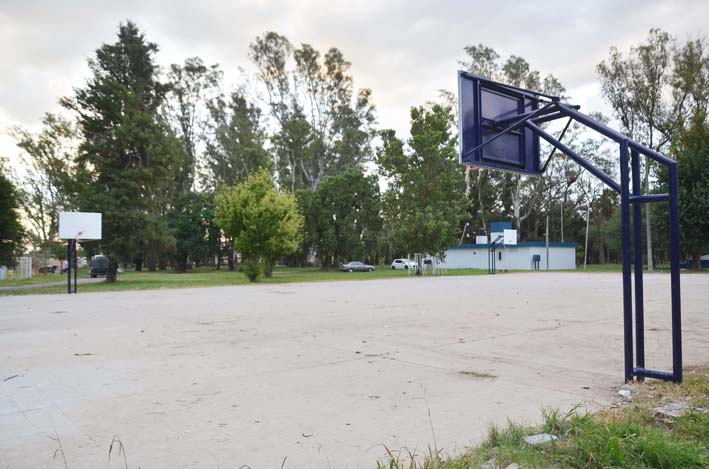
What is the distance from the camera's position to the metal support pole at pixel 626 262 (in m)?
5.51

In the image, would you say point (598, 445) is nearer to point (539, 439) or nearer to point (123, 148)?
point (539, 439)

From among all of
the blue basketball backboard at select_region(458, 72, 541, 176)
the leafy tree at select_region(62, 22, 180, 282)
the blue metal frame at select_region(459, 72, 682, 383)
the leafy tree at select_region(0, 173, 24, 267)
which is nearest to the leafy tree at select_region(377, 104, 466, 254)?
the leafy tree at select_region(62, 22, 180, 282)

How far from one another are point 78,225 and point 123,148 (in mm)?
9192

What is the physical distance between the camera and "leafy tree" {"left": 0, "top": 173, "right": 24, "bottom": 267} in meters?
27.2

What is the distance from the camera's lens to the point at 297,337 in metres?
9.21

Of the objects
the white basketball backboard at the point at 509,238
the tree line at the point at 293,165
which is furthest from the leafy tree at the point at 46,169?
the white basketball backboard at the point at 509,238

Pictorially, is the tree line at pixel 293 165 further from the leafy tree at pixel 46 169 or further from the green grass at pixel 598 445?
the green grass at pixel 598 445

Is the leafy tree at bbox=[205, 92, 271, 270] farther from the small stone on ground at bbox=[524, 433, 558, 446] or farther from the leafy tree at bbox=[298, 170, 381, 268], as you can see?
the small stone on ground at bbox=[524, 433, 558, 446]

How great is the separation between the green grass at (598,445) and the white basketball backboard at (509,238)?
46.6m

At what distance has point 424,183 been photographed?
38.9 m

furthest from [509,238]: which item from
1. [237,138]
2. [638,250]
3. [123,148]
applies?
[638,250]

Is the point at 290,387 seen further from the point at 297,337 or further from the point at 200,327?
the point at 200,327

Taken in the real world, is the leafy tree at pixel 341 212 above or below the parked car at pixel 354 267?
above

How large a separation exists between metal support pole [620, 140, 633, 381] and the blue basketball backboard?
10.2 feet
